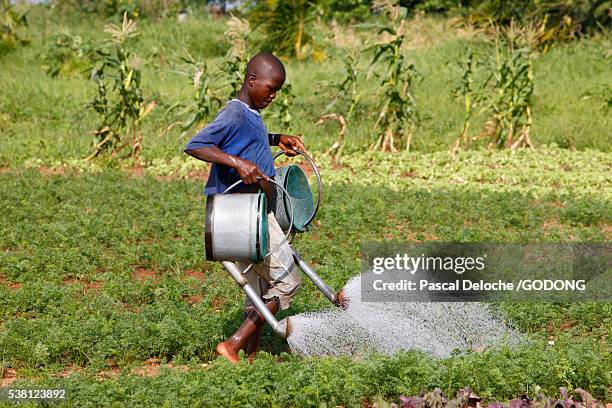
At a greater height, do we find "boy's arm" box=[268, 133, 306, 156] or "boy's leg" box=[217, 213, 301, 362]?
"boy's arm" box=[268, 133, 306, 156]

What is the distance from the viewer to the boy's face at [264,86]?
184 inches

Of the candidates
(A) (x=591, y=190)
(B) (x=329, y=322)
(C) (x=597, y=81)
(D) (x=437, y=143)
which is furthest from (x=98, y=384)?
(C) (x=597, y=81)

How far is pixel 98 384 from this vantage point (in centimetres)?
431

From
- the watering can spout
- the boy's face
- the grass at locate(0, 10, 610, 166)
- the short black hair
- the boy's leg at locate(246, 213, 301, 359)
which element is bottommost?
the grass at locate(0, 10, 610, 166)

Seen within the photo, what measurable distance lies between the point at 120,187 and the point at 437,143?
16.4ft

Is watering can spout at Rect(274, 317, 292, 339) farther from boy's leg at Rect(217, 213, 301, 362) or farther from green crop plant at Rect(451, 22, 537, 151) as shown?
green crop plant at Rect(451, 22, 537, 151)

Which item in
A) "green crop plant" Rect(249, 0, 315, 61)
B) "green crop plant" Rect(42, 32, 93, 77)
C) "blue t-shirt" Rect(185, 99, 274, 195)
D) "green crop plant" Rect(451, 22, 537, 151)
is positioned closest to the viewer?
"blue t-shirt" Rect(185, 99, 274, 195)

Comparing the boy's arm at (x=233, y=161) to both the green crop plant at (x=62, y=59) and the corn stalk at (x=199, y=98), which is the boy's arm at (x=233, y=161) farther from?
the green crop plant at (x=62, y=59)

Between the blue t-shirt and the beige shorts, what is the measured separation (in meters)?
0.29

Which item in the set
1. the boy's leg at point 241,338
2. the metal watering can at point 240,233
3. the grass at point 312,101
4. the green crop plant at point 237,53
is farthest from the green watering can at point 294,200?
the grass at point 312,101

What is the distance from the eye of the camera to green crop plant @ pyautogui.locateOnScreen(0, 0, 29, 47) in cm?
1952

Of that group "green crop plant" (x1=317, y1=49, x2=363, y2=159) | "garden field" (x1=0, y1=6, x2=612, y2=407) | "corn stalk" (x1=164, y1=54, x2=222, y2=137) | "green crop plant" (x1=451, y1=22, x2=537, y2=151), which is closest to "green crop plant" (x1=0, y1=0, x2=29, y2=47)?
→ "garden field" (x1=0, y1=6, x2=612, y2=407)

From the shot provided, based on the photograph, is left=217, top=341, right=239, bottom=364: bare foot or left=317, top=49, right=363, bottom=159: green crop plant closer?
left=217, top=341, right=239, bottom=364: bare foot

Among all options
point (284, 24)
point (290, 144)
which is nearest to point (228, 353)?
point (290, 144)
